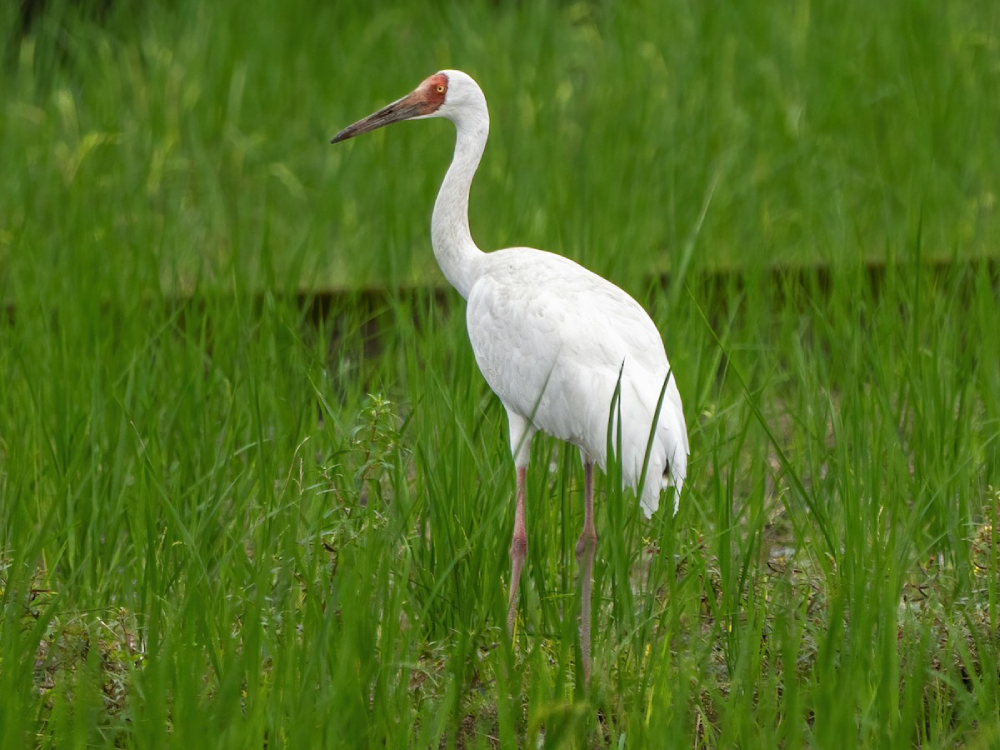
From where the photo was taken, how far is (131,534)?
11.4 feet

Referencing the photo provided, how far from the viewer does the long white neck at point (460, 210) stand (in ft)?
12.6

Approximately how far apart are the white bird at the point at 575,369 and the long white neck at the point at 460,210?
0.17 feet

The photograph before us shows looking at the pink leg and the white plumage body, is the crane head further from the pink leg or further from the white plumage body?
the pink leg

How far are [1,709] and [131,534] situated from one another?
1.11m

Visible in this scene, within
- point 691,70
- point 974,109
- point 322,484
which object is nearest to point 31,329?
point 322,484

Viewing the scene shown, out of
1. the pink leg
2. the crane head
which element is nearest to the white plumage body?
the pink leg

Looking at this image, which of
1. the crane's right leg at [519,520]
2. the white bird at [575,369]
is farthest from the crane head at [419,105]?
the crane's right leg at [519,520]

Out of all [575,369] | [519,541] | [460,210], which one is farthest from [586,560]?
[460,210]

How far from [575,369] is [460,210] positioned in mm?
672

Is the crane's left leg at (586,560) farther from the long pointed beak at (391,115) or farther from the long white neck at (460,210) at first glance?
the long pointed beak at (391,115)

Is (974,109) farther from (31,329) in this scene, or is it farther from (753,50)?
(31,329)

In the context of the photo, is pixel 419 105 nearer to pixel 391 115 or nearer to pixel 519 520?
pixel 391 115

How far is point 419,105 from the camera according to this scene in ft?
12.9

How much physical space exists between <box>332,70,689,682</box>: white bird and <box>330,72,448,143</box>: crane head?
1.52ft
